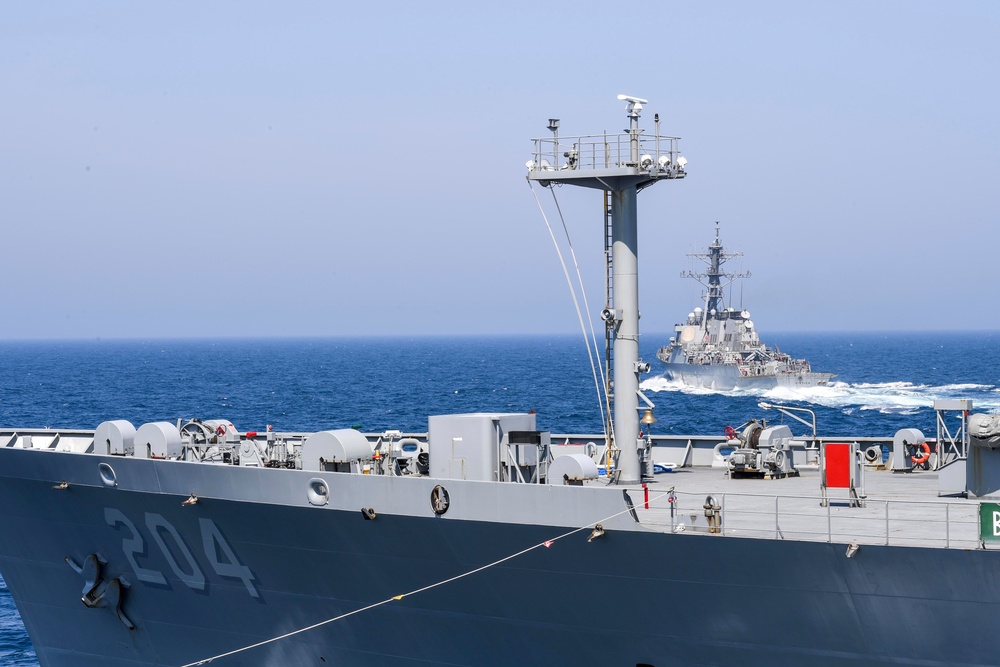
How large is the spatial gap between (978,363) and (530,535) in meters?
153

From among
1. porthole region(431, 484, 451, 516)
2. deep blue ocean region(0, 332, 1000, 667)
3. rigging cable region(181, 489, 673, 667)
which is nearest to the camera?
rigging cable region(181, 489, 673, 667)

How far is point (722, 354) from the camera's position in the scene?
4628 inches

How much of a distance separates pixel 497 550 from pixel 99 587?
28.1ft

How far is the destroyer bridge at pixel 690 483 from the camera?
50.2 feet

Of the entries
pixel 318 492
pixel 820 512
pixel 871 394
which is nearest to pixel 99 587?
pixel 318 492

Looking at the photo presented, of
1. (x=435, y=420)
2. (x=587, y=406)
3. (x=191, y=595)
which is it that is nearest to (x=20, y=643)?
(x=191, y=595)

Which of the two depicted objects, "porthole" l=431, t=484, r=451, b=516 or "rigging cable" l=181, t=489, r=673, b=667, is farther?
"porthole" l=431, t=484, r=451, b=516

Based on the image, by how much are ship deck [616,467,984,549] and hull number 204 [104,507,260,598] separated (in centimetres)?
675

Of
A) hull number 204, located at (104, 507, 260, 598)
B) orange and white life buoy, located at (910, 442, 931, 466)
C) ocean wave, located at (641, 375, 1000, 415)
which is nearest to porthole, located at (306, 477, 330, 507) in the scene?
hull number 204, located at (104, 507, 260, 598)

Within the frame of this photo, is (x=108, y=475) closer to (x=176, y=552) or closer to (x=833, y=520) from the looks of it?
(x=176, y=552)

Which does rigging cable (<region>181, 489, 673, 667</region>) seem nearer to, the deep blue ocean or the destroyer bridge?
the destroyer bridge

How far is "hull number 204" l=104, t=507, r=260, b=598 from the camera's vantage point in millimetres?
19203

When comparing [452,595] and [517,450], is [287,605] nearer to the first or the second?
[452,595]

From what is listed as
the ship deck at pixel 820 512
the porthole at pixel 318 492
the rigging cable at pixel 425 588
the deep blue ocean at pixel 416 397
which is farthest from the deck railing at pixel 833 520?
Result: the deep blue ocean at pixel 416 397
